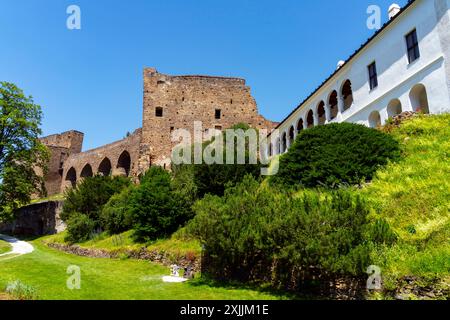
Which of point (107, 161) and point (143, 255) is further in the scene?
point (107, 161)

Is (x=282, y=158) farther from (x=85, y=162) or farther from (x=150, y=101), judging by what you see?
(x=85, y=162)

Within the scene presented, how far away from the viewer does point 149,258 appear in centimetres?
1717

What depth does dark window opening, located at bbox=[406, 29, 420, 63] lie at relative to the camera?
18281 millimetres

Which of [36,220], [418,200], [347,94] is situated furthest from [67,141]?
[418,200]

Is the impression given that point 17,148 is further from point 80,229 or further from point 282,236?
point 282,236

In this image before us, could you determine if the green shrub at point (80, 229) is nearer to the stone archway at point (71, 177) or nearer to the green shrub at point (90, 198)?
the green shrub at point (90, 198)

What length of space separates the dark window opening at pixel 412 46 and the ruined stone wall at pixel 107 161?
86.9ft

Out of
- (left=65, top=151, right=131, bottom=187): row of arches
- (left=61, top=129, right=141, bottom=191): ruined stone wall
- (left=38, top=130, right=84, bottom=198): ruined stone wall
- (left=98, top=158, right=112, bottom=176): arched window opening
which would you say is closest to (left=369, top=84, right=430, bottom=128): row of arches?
(left=61, top=129, right=141, bottom=191): ruined stone wall

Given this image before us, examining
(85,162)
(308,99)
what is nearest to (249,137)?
(308,99)

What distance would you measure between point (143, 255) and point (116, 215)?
6752mm

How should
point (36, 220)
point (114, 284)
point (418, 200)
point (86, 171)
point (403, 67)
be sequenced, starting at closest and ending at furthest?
point (418, 200), point (114, 284), point (403, 67), point (36, 220), point (86, 171)

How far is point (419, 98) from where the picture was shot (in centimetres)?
1892

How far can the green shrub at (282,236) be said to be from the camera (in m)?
8.88
